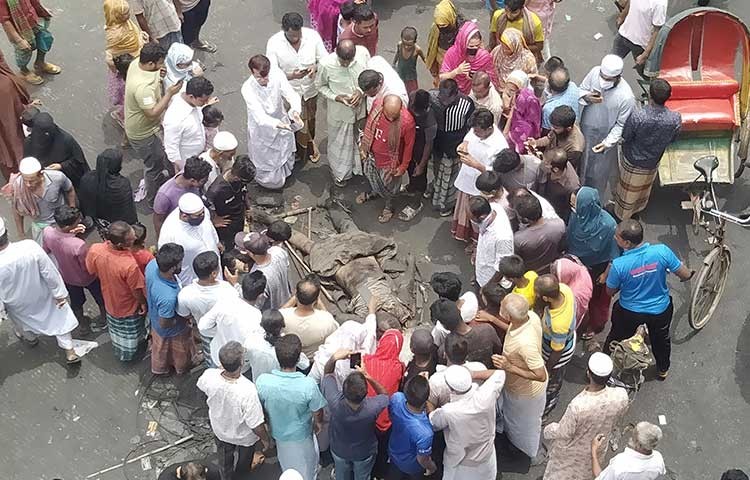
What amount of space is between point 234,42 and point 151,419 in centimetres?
555

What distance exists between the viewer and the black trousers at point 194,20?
11062 millimetres

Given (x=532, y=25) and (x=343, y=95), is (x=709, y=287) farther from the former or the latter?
(x=343, y=95)

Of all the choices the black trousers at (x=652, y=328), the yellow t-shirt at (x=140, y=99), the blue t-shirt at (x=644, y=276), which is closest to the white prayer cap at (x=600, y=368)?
the blue t-shirt at (x=644, y=276)

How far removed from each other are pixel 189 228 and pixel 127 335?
117cm

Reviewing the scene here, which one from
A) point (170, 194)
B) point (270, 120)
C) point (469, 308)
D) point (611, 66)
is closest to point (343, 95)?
point (270, 120)

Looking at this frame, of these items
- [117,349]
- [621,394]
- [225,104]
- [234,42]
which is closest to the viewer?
[621,394]

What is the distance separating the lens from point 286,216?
954 centimetres

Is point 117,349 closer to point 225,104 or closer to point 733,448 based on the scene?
point 225,104

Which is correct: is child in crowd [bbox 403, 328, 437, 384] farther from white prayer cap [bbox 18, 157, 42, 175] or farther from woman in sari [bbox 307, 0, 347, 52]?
woman in sari [bbox 307, 0, 347, 52]

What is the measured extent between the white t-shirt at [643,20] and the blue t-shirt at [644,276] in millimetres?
3750

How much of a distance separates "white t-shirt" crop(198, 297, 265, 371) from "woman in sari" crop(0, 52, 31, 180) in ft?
12.0

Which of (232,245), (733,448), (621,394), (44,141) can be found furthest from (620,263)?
(44,141)

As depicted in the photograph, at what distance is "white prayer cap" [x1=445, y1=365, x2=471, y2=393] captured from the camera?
20.4 ft

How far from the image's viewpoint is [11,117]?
9242 millimetres
